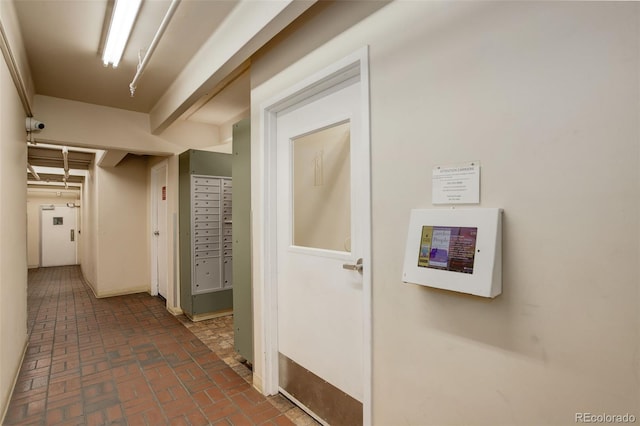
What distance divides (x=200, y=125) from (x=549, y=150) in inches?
174

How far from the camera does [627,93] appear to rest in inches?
32.9

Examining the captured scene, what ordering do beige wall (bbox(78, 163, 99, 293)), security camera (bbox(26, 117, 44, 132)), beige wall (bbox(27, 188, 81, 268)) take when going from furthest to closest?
beige wall (bbox(27, 188, 81, 268)) → beige wall (bbox(78, 163, 99, 293)) → security camera (bbox(26, 117, 44, 132))

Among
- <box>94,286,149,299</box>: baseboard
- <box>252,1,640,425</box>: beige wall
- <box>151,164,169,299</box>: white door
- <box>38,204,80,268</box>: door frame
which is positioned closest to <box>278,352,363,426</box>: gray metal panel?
<box>252,1,640,425</box>: beige wall

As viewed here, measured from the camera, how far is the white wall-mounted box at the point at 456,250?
106 cm

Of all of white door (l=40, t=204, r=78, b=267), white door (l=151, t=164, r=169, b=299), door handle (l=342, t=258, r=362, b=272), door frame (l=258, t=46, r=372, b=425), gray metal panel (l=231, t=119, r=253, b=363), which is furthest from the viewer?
white door (l=40, t=204, r=78, b=267)

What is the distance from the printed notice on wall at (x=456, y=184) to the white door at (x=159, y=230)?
4.47 meters

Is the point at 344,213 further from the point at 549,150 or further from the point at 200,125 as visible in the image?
the point at 200,125

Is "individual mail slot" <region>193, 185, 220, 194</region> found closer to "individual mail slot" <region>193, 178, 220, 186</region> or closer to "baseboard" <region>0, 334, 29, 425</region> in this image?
"individual mail slot" <region>193, 178, 220, 186</region>

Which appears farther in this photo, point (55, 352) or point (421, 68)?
point (55, 352)

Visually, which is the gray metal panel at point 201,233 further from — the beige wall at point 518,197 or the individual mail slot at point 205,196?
the beige wall at point 518,197

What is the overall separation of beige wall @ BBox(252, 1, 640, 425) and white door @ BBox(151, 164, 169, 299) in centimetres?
430

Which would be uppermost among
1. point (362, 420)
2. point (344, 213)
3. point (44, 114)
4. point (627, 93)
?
point (44, 114)

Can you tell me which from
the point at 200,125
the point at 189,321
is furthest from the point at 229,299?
the point at 200,125

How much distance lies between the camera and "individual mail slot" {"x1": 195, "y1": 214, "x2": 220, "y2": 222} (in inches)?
157
